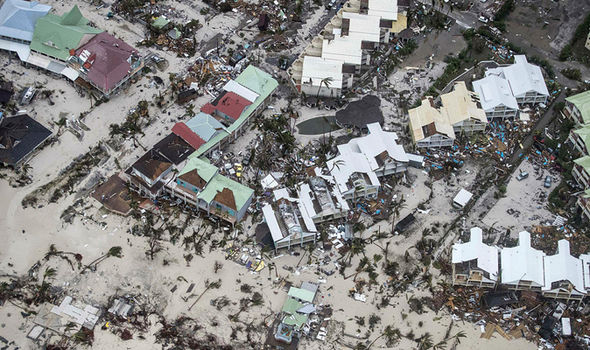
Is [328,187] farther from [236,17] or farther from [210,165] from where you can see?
[236,17]

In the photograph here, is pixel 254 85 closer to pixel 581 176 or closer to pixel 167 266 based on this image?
pixel 167 266

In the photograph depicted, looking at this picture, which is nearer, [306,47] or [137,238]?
[137,238]

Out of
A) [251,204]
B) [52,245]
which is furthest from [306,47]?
[52,245]

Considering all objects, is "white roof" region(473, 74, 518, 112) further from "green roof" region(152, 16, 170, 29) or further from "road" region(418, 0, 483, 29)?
"green roof" region(152, 16, 170, 29)

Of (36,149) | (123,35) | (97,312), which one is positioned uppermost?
(123,35)

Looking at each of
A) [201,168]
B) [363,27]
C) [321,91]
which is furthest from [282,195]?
[363,27]

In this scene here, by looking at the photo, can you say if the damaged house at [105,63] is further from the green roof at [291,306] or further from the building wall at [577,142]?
the building wall at [577,142]

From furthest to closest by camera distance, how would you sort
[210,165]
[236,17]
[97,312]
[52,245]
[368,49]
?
[236,17]
[368,49]
[210,165]
[52,245]
[97,312]
